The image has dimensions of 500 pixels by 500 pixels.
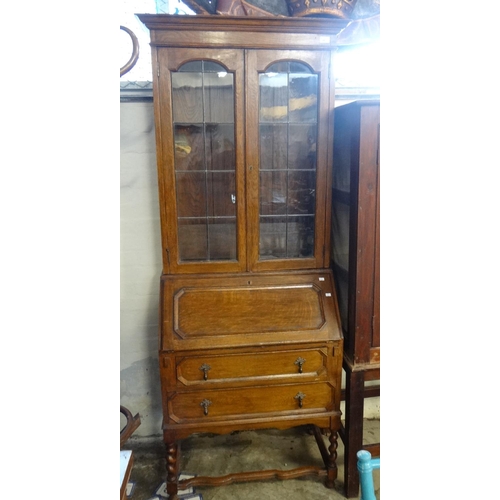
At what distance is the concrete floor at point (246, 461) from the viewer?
68.5 inches

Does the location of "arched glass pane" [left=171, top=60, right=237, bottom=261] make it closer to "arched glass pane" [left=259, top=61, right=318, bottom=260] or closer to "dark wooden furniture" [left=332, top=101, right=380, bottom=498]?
"arched glass pane" [left=259, top=61, right=318, bottom=260]

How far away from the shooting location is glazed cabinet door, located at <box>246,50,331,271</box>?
1601mm

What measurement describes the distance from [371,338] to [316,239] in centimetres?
49

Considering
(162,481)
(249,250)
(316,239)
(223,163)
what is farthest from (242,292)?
(162,481)

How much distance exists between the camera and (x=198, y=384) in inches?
62.4

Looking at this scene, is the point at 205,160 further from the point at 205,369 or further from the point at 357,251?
the point at 205,369

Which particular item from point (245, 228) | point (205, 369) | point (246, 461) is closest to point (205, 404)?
point (205, 369)

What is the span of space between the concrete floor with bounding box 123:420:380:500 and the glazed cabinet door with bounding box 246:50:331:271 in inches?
39.3

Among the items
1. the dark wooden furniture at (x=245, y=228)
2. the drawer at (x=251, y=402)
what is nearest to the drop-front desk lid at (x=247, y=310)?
the dark wooden furniture at (x=245, y=228)

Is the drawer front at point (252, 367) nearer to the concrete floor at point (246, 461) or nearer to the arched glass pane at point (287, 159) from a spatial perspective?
the arched glass pane at point (287, 159)
